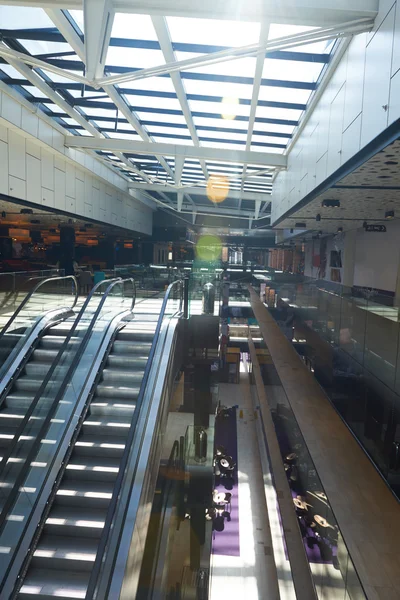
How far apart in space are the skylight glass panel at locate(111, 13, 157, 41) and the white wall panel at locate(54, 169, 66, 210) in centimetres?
637

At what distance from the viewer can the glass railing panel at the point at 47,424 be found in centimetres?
A: 415

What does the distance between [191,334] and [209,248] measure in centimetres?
2657

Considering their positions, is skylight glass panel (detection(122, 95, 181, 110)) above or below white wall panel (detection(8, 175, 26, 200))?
above

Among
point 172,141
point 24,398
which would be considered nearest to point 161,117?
point 172,141

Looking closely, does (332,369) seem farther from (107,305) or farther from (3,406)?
(3,406)

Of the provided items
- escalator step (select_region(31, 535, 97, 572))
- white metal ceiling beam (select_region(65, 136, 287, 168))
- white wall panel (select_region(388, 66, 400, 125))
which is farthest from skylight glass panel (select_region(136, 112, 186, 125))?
escalator step (select_region(31, 535, 97, 572))

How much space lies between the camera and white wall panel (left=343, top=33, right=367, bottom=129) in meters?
5.09

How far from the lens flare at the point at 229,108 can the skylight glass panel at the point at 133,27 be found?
8.24ft

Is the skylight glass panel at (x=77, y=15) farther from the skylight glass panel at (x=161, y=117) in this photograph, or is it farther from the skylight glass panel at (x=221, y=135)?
the skylight glass panel at (x=221, y=135)

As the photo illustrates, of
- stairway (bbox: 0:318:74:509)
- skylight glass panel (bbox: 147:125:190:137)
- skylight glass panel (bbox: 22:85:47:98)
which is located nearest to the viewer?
stairway (bbox: 0:318:74:509)

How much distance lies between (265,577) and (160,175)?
50.3 feet

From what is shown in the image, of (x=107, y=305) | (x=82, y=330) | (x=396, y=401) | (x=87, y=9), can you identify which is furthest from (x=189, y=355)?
(x=87, y=9)

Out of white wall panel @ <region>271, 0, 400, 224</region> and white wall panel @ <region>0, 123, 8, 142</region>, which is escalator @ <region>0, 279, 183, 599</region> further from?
A: white wall panel @ <region>0, 123, 8, 142</region>

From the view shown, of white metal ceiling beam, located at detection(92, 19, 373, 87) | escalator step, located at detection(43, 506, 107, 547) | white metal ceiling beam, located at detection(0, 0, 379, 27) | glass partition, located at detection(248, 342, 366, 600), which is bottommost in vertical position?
glass partition, located at detection(248, 342, 366, 600)
